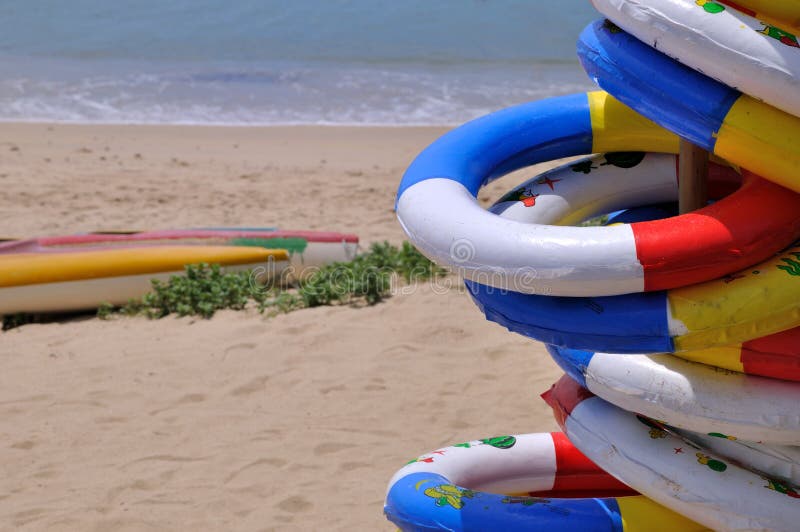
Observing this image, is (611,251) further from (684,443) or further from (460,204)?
(684,443)

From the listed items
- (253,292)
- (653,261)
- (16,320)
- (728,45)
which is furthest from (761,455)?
(16,320)

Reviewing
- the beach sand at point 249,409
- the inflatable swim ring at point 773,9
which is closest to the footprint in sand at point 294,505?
the beach sand at point 249,409

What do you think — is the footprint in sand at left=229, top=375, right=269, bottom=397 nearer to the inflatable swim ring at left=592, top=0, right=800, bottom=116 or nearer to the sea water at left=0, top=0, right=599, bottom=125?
the inflatable swim ring at left=592, top=0, right=800, bottom=116

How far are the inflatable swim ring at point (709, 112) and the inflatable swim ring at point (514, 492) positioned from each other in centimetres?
115

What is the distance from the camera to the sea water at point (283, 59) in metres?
13.8

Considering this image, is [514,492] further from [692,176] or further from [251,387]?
[251,387]

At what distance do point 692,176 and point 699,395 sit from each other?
2.03 ft

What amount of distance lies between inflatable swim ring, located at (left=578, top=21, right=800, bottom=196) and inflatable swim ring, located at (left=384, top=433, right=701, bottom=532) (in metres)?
1.15

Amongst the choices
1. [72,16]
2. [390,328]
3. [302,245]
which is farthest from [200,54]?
[390,328]

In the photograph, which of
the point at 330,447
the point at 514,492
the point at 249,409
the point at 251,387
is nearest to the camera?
the point at 514,492

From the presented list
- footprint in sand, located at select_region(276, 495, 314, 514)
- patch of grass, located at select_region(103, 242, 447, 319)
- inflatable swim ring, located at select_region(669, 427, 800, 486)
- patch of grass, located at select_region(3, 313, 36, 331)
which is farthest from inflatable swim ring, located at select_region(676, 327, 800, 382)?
patch of grass, located at select_region(3, 313, 36, 331)

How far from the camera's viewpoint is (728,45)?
2.50 m

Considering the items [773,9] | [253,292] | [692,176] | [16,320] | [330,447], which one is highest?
[773,9]

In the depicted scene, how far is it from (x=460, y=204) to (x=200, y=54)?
16017 mm
